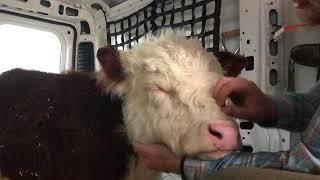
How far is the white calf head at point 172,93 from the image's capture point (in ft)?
4.56

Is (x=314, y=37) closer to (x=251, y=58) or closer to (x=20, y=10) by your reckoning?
(x=251, y=58)

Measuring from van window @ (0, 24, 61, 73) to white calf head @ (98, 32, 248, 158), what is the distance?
161cm

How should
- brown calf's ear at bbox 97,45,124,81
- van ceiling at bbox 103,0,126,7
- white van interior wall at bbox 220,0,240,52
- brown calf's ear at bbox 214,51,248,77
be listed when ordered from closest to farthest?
1. brown calf's ear at bbox 97,45,124,81
2. brown calf's ear at bbox 214,51,248,77
3. white van interior wall at bbox 220,0,240,52
4. van ceiling at bbox 103,0,126,7

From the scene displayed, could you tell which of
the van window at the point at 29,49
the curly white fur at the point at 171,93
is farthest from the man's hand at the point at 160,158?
the van window at the point at 29,49

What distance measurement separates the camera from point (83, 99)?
5.74 ft

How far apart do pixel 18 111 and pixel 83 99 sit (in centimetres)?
25

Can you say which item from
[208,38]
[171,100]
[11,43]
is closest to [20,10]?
[11,43]

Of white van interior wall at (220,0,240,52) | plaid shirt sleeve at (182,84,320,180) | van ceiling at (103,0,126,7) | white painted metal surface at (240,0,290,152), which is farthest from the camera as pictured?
van ceiling at (103,0,126,7)

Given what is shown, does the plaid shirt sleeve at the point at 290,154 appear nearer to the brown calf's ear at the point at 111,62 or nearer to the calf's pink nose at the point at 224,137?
the calf's pink nose at the point at 224,137

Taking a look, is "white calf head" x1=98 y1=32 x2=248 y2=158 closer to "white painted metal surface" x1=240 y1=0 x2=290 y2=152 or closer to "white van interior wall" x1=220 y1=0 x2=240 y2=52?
"white painted metal surface" x1=240 y1=0 x2=290 y2=152

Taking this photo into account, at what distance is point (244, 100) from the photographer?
4.85 feet

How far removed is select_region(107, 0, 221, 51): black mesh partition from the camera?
8.00ft

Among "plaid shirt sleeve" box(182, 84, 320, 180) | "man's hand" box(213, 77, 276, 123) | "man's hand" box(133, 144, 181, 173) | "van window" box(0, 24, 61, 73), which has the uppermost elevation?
"van window" box(0, 24, 61, 73)

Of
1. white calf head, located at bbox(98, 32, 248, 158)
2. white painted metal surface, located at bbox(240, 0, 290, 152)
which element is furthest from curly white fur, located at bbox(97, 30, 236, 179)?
white painted metal surface, located at bbox(240, 0, 290, 152)
